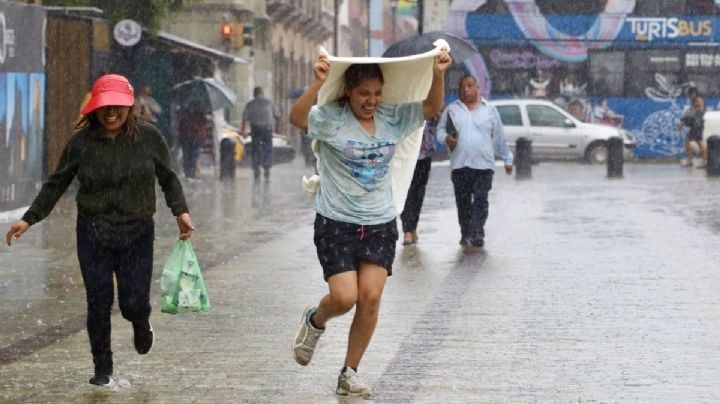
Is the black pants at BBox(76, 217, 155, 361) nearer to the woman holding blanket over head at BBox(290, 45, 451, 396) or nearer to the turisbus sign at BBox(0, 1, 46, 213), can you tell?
the woman holding blanket over head at BBox(290, 45, 451, 396)

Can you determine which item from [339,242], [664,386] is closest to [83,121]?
[339,242]

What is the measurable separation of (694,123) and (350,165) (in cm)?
2925

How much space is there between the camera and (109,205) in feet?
25.6

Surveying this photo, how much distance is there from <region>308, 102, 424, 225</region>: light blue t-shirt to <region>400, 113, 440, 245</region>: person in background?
7.94 m

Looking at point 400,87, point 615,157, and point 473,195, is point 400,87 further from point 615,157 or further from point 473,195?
A: point 615,157

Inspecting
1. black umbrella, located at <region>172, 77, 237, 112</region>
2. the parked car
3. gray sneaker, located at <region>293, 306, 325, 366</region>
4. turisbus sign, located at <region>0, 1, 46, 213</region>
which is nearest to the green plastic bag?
gray sneaker, located at <region>293, 306, 325, 366</region>

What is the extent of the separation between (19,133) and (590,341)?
36.1 feet

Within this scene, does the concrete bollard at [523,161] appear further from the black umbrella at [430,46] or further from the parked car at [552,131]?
the black umbrella at [430,46]

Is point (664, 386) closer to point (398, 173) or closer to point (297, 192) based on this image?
point (398, 173)

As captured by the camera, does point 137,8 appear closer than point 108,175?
No

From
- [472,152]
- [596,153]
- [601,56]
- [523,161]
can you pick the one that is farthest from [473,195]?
[601,56]

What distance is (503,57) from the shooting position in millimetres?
38125

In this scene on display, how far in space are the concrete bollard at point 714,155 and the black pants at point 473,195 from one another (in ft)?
56.1

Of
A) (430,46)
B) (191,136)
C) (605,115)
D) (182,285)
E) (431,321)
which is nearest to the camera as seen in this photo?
(182,285)
